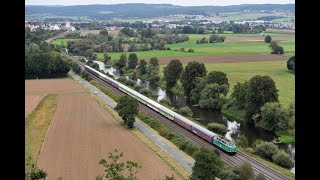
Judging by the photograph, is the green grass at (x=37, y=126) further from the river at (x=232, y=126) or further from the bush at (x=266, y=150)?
the bush at (x=266, y=150)

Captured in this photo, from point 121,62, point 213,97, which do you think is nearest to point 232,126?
point 213,97

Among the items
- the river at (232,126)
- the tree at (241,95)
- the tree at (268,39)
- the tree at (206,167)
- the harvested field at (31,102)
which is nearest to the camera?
the tree at (206,167)

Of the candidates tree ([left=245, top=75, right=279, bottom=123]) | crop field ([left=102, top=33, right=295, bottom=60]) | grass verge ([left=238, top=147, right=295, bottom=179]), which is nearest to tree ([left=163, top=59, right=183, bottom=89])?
tree ([left=245, top=75, right=279, bottom=123])

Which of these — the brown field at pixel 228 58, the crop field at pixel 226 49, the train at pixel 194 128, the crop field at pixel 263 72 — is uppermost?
the crop field at pixel 226 49

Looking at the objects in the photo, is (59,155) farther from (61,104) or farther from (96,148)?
(61,104)

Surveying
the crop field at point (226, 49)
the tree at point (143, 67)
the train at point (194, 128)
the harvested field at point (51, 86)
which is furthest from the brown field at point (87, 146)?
the crop field at point (226, 49)

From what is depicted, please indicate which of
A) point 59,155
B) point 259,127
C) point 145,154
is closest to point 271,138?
point 259,127
